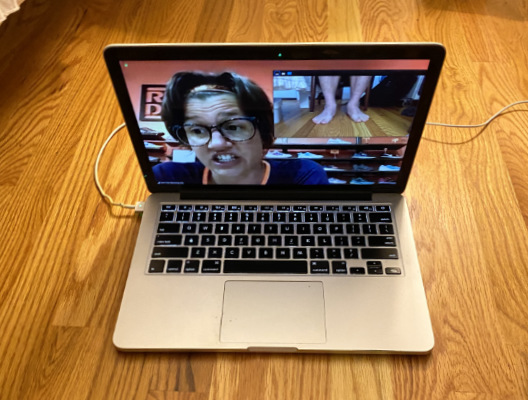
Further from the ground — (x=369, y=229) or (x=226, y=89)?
(x=226, y=89)

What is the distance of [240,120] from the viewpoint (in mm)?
611

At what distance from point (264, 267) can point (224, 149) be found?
0.18 m

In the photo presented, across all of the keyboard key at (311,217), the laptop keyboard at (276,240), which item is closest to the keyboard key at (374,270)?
the laptop keyboard at (276,240)

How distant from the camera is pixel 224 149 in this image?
64cm

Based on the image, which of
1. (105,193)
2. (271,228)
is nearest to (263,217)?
(271,228)

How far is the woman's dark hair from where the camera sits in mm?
570

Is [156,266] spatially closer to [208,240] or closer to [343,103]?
[208,240]

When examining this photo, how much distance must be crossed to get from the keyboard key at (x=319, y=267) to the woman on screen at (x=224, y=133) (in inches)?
4.8

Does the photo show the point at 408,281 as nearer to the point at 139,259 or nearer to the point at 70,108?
the point at 139,259

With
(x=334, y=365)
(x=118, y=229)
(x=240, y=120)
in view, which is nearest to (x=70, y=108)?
(x=118, y=229)

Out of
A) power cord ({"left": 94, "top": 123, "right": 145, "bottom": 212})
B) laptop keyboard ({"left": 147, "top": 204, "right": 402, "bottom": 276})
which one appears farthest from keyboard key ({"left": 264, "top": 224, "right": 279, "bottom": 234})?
power cord ({"left": 94, "top": 123, "right": 145, "bottom": 212})

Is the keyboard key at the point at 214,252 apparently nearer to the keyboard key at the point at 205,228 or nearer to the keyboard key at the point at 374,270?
the keyboard key at the point at 205,228

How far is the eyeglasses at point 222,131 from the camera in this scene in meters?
0.61

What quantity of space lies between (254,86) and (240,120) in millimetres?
55
